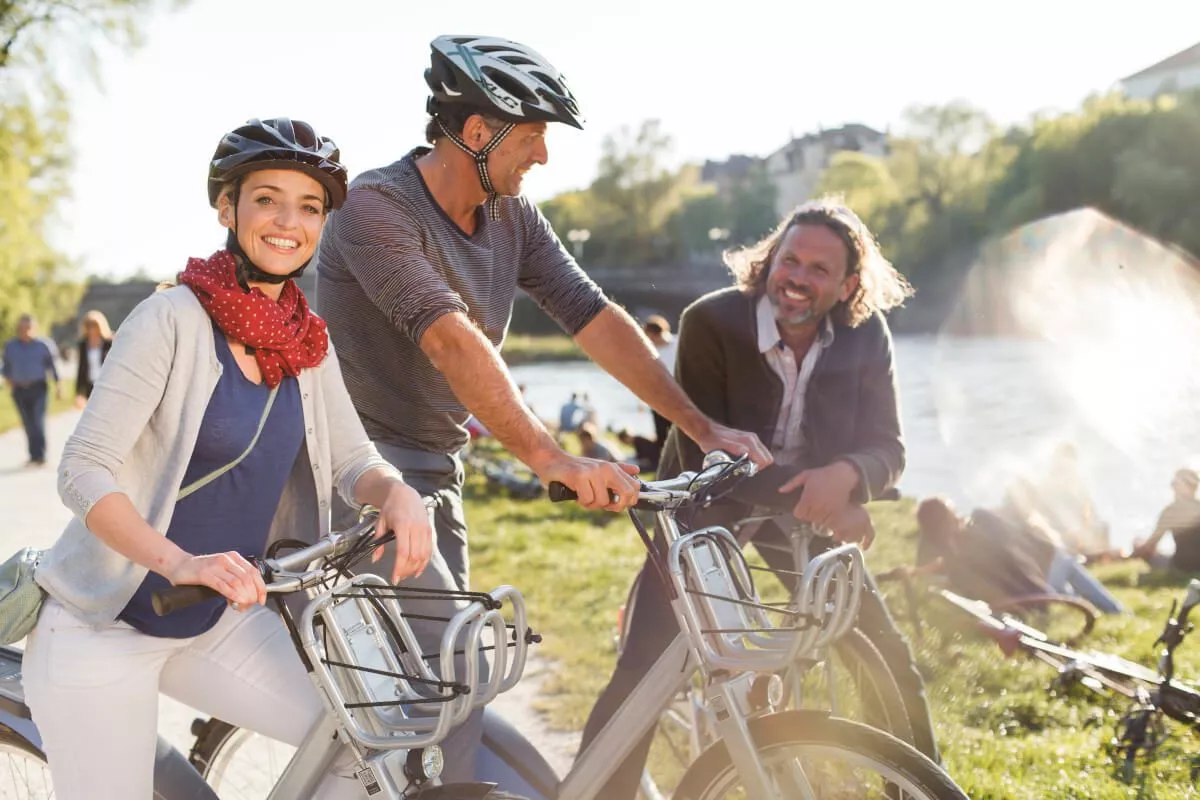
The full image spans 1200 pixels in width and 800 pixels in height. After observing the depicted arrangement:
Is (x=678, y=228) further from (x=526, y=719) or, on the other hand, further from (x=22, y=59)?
(x=526, y=719)

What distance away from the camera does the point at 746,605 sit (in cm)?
234

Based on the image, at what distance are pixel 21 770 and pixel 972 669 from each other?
423 centimetres

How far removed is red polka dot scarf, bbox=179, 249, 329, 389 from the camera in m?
2.28

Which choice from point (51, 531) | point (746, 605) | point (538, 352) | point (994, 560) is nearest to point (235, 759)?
point (746, 605)

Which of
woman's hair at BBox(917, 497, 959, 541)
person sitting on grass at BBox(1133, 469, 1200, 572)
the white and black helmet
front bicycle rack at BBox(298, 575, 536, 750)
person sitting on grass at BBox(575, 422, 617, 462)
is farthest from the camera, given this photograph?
person sitting on grass at BBox(575, 422, 617, 462)

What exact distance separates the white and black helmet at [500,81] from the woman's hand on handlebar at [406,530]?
879 mm

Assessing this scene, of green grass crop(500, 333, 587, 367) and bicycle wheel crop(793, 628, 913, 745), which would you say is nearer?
bicycle wheel crop(793, 628, 913, 745)

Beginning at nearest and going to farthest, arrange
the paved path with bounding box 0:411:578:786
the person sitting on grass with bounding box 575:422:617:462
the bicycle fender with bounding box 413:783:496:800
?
the bicycle fender with bounding box 413:783:496:800 < the paved path with bounding box 0:411:578:786 < the person sitting on grass with bounding box 575:422:617:462

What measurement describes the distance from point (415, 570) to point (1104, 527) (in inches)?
391

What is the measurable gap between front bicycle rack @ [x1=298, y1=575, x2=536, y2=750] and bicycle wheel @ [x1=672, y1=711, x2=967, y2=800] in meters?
0.43

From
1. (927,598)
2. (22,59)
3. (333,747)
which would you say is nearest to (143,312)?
(333,747)

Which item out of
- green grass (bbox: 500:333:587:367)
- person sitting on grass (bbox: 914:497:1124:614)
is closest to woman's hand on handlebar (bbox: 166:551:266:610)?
person sitting on grass (bbox: 914:497:1124:614)

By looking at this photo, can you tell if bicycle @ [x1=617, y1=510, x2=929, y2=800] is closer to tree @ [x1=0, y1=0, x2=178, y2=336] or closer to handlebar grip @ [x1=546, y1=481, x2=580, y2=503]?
handlebar grip @ [x1=546, y1=481, x2=580, y2=503]

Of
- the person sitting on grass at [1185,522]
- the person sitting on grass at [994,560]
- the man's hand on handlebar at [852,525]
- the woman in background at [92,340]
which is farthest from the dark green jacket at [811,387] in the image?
the woman in background at [92,340]
